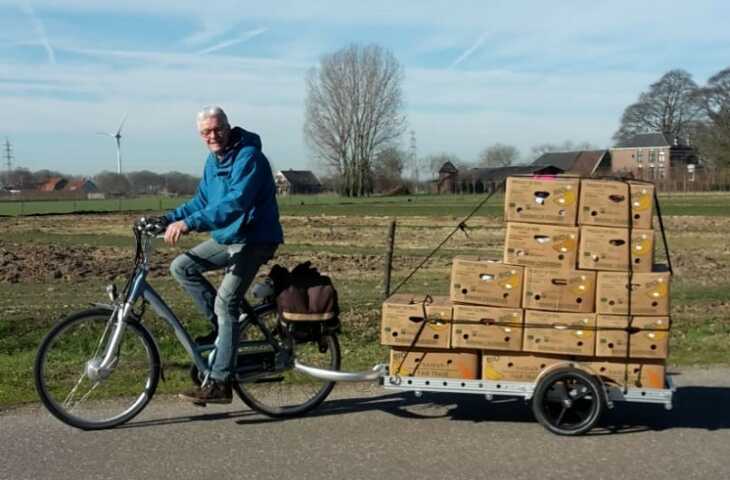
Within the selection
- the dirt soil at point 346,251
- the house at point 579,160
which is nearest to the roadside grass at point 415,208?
the dirt soil at point 346,251

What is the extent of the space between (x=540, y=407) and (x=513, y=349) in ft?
1.33

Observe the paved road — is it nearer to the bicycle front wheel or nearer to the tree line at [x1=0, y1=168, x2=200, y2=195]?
the bicycle front wheel

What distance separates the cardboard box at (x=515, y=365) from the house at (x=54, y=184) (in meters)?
130

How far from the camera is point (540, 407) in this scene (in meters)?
5.21

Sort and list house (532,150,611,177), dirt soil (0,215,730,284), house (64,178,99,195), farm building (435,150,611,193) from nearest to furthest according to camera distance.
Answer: dirt soil (0,215,730,284)
farm building (435,150,611,193)
house (532,150,611,177)
house (64,178,99,195)

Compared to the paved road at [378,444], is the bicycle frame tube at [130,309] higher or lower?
higher

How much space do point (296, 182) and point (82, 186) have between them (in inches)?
1345

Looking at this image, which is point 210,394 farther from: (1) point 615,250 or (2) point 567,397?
(1) point 615,250

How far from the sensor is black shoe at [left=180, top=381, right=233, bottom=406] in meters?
5.40

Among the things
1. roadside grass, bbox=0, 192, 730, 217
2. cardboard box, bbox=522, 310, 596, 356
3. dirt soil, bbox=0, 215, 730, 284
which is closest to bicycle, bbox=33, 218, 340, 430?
cardboard box, bbox=522, 310, 596, 356

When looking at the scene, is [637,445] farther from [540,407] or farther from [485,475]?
[485,475]

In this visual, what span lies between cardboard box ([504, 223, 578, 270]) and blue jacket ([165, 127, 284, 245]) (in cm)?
160

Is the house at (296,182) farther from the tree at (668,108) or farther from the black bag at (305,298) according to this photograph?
the black bag at (305,298)

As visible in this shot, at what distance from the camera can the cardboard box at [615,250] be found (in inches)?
207
